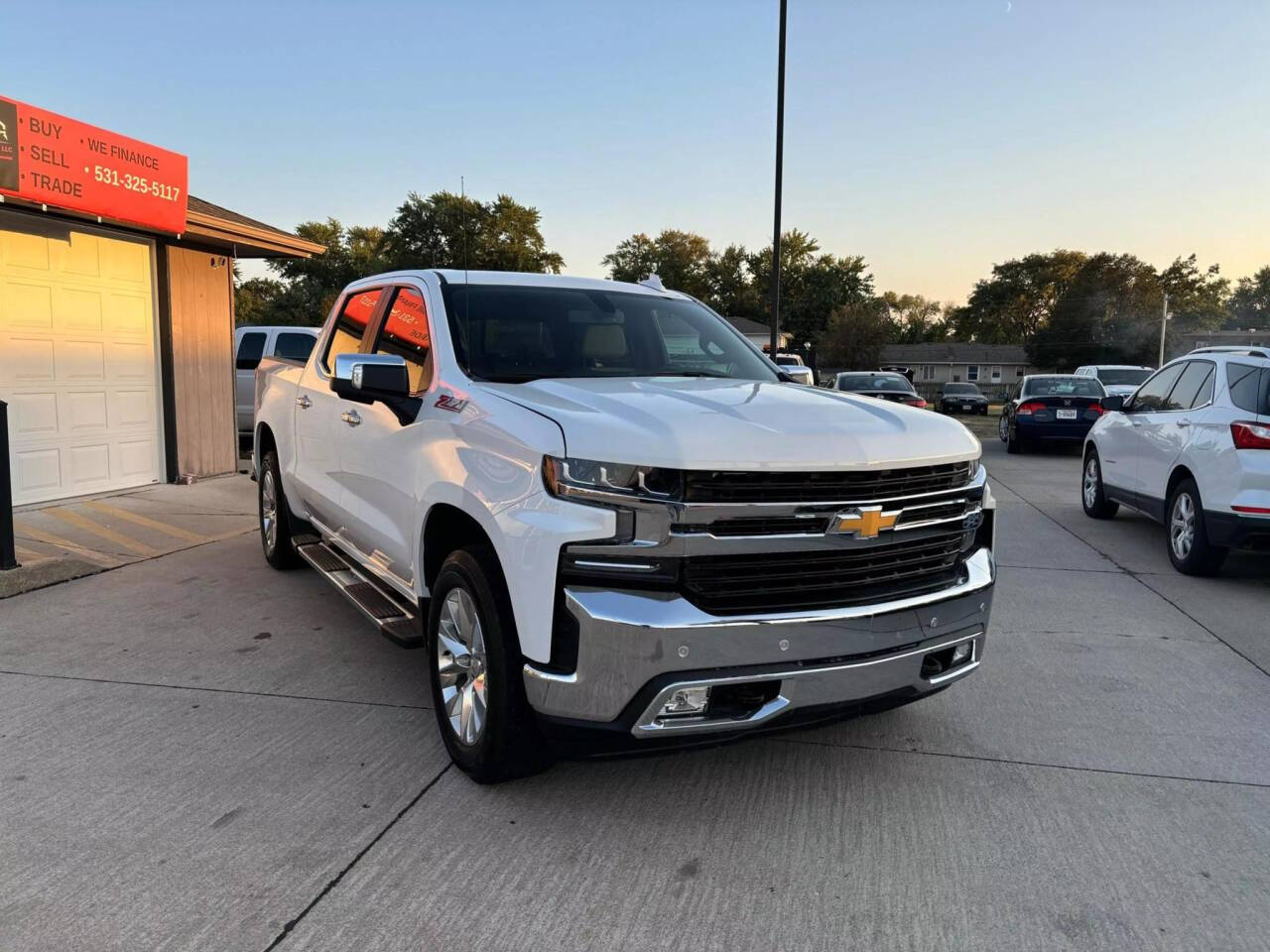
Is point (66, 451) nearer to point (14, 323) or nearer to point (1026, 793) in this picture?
point (14, 323)

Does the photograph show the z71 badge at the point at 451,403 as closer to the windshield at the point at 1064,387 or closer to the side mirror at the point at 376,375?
the side mirror at the point at 376,375

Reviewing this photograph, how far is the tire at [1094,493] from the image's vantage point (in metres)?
9.59

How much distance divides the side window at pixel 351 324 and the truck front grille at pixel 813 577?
2.80 metres

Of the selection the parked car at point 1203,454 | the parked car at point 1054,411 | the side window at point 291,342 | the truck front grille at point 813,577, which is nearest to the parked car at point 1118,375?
the parked car at point 1054,411

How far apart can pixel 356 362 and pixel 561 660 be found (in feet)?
5.45

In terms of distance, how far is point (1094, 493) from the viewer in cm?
978

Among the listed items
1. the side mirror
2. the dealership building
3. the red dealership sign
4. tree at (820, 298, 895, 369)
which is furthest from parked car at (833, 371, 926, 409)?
tree at (820, 298, 895, 369)

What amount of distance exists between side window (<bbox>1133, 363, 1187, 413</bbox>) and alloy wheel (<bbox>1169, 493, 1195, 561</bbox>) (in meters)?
1.05

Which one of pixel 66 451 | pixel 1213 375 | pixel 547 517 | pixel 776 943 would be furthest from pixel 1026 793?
pixel 66 451

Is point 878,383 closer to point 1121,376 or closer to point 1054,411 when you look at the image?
point 1054,411

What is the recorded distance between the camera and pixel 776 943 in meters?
2.55

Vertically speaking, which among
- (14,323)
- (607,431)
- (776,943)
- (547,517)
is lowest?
(776,943)

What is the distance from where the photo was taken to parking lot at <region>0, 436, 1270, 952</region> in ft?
8.67

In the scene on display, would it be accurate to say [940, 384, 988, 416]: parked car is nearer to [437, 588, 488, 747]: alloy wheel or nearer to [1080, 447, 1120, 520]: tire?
[1080, 447, 1120, 520]: tire
